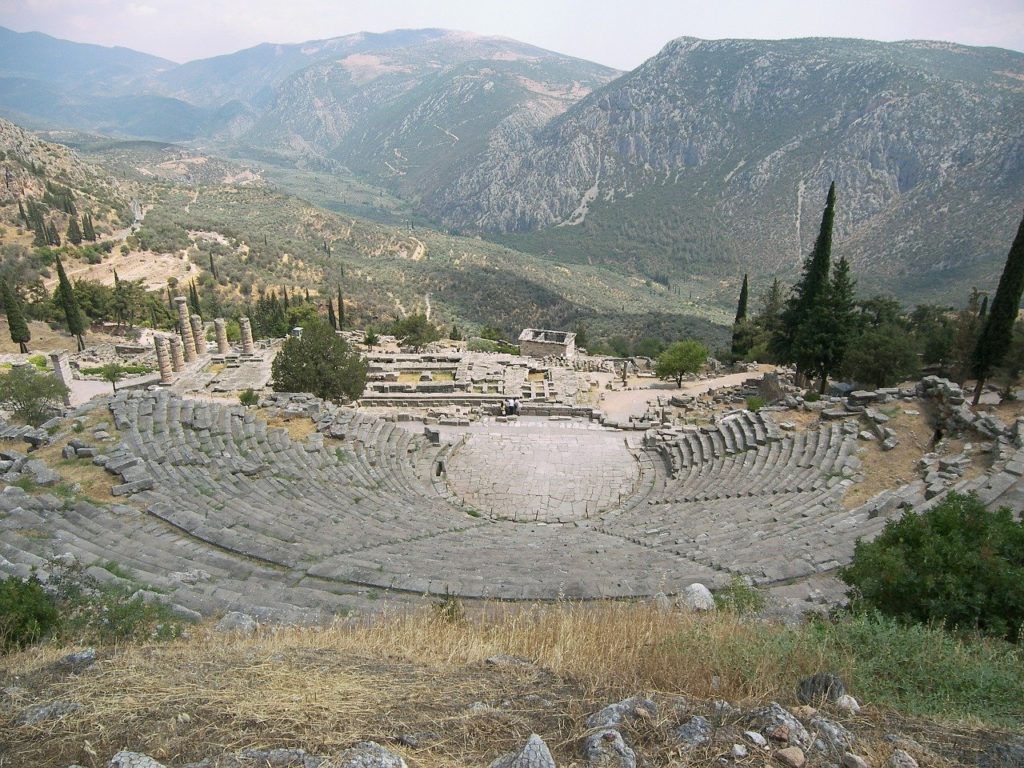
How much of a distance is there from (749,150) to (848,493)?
170 m

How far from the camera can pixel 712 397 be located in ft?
98.8

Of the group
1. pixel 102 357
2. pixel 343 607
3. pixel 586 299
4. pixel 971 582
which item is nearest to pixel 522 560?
pixel 343 607

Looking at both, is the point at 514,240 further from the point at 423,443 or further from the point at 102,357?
the point at 423,443

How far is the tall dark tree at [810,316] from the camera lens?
87.0 ft

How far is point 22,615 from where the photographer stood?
642cm

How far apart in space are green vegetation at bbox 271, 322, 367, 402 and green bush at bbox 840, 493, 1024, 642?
21418mm

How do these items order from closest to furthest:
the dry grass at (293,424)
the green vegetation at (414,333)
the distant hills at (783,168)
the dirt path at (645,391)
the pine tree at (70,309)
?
the dry grass at (293,424) < the dirt path at (645,391) < the green vegetation at (414,333) < the pine tree at (70,309) < the distant hills at (783,168)

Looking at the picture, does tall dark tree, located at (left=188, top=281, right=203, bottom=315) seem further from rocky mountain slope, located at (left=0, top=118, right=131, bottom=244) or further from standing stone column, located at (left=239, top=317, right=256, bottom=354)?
rocky mountain slope, located at (left=0, top=118, right=131, bottom=244)

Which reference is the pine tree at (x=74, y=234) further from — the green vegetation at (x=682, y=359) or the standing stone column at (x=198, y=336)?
the green vegetation at (x=682, y=359)

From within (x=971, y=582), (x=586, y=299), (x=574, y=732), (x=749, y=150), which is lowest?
(x=586, y=299)

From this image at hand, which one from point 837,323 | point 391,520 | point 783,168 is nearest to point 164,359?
point 391,520

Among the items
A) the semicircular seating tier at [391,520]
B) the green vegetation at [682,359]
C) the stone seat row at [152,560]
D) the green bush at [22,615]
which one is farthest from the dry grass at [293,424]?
the green vegetation at [682,359]

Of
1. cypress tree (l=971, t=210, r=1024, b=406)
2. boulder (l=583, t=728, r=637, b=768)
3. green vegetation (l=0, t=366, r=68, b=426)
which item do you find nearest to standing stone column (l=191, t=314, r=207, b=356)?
green vegetation (l=0, t=366, r=68, b=426)

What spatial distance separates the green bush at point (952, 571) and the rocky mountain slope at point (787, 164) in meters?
103
